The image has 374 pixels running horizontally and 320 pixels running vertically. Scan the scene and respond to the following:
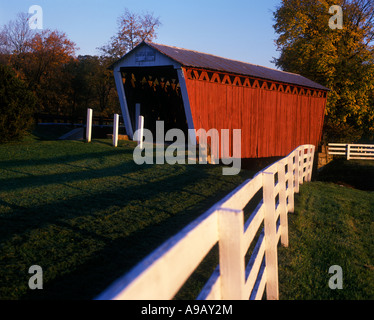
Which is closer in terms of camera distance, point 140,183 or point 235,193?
point 235,193

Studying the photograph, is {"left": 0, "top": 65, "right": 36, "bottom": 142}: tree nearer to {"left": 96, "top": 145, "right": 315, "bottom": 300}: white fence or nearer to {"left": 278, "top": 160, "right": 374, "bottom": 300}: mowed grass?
{"left": 278, "top": 160, "right": 374, "bottom": 300}: mowed grass

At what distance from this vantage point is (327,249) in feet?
15.9

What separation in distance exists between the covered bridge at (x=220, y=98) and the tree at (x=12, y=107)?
412cm

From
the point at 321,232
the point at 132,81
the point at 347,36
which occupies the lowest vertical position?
the point at 321,232

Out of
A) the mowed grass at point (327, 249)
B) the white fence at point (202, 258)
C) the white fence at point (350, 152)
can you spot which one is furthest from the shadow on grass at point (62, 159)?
the white fence at point (350, 152)

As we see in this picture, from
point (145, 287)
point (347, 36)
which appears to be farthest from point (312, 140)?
point (145, 287)

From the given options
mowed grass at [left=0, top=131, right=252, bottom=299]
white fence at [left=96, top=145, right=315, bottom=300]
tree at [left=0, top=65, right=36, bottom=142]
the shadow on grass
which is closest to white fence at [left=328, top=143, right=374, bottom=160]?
mowed grass at [left=0, top=131, right=252, bottom=299]

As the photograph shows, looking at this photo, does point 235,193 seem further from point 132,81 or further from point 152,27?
point 152,27

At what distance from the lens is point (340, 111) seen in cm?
2441

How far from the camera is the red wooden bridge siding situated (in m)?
13.3

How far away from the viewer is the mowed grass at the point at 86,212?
11.7 ft

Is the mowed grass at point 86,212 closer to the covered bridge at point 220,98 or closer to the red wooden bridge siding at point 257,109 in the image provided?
the red wooden bridge siding at point 257,109

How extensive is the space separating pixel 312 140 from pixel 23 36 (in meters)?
34.1

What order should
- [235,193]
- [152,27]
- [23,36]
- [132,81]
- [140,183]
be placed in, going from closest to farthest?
[235,193], [140,183], [132,81], [152,27], [23,36]
